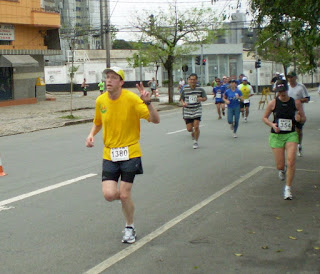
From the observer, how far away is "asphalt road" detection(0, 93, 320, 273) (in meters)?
4.96

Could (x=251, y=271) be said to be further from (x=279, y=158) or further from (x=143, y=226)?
(x=279, y=158)

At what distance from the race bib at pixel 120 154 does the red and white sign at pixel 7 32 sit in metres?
27.7

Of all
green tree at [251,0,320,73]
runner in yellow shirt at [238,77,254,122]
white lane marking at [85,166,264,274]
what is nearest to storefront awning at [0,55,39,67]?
runner in yellow shirt at [238,77,254,122]

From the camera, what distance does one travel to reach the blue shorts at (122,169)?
17.8ft

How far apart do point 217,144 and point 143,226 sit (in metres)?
7.69

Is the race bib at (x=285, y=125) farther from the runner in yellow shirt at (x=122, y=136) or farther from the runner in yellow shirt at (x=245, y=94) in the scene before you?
the runner in yellow shirt at (x=245, y=94)

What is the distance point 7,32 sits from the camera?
3131 centimetres

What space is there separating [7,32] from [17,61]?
2314mm

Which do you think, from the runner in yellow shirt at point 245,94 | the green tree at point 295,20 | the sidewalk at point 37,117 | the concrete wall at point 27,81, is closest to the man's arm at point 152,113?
the green tree at point 295,20

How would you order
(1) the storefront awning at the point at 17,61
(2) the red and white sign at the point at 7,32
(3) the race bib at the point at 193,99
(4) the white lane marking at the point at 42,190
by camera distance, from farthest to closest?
(2) the red and white sign at the point at 7,32 < (1) the storefront awning at the point at 17,61 < (3) the race bib at the point at 193,99 < (4) the white lane marking at the point at 42,190

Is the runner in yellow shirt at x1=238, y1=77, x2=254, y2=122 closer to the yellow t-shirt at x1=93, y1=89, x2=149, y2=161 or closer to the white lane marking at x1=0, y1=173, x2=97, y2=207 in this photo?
the white lane marking at x1=0, y1=173, x2=97, y2=207

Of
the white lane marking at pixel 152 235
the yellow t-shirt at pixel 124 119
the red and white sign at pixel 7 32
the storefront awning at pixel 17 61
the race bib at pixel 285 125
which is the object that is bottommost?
the white lane marking at pixel 152 235

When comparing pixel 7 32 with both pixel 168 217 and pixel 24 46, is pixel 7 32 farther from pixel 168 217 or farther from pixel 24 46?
pixel 168 217

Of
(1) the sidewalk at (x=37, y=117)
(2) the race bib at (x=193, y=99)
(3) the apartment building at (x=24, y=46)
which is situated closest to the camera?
(2) the race bib at (x=193, y=99)
